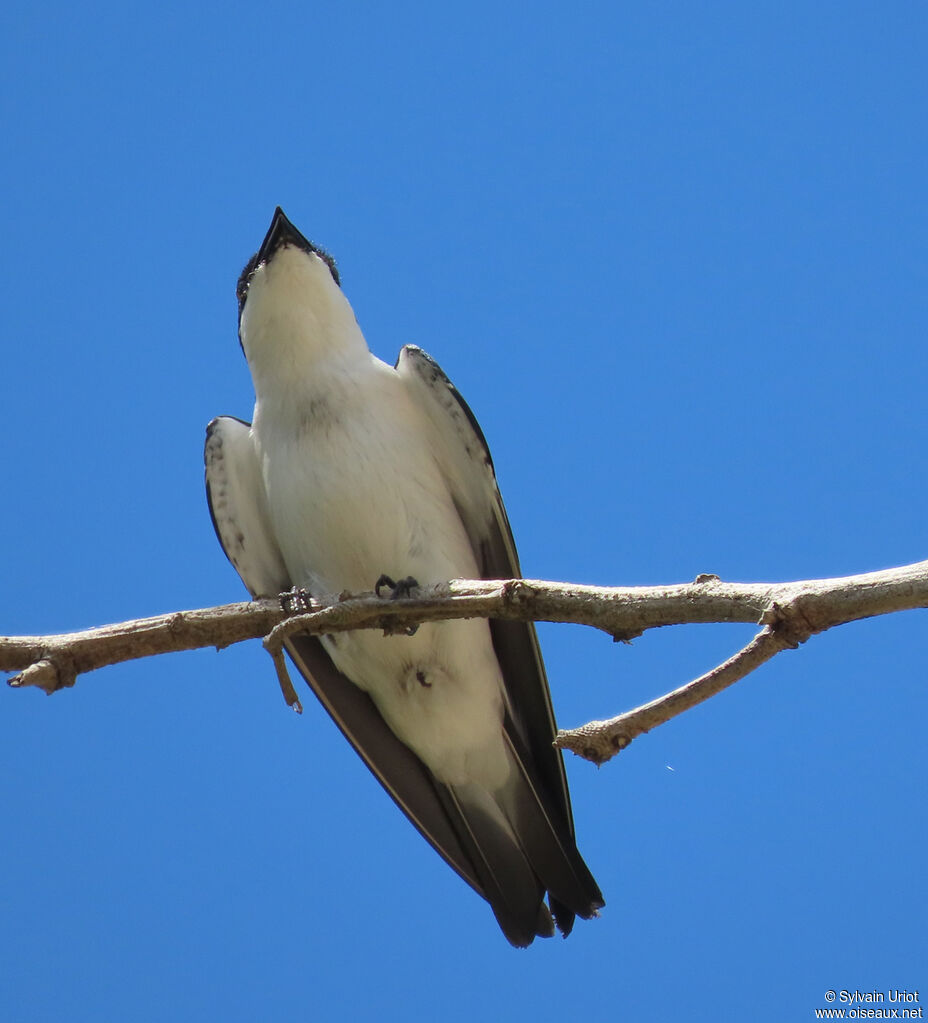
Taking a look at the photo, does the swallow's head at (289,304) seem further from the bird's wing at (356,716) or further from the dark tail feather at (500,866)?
the dark tail feather at (500,866)

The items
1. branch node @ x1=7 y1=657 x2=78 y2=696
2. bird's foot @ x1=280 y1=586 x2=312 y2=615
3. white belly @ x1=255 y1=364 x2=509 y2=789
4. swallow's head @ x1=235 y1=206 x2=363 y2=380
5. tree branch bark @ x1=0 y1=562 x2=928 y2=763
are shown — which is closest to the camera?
tree branch bark @ x1=0 y1=562 x2=928 y2=763

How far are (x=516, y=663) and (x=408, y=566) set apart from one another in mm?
787

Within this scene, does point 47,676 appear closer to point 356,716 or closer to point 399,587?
point 399,587

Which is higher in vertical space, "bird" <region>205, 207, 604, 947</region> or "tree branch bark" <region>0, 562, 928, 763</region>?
"bird" <region>205, 207, 604, 947</region>

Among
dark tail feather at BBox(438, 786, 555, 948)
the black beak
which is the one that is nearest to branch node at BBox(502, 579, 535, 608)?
dark tail feather at BBox(438, 786, 555, 948)

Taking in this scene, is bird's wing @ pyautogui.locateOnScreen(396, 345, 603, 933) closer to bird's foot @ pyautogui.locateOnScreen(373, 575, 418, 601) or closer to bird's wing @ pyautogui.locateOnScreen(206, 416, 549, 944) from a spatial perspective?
bird's wing @ pyautogui.locateOnScreen(206, 416, 549, 944)

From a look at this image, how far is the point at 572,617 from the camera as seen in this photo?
4031 millimetres

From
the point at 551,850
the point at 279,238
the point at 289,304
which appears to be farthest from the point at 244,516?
the point at 551,850

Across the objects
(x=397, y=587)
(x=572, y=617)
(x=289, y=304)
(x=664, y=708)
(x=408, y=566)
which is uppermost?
(x=289, y=304)

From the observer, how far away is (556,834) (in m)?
6.11

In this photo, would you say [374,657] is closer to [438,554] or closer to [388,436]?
[438,554]

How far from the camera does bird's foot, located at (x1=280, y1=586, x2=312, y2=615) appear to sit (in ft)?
15.3

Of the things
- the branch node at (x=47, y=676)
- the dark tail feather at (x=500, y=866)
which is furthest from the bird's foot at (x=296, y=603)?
the dark tail feather at (x=500, y=866)

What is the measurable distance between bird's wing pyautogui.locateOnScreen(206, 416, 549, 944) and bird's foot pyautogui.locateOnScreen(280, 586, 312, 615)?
136cm
